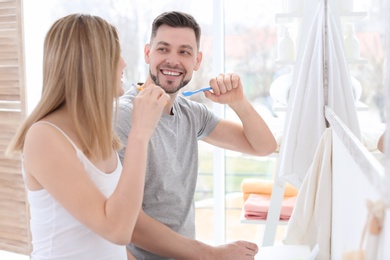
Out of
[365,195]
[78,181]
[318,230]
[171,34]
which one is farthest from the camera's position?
[171,34]

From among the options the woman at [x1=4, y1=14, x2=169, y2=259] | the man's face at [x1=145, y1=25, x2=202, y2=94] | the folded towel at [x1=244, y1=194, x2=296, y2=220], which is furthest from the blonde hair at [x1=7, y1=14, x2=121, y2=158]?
the folded towel at [x1=244, y1=194, x2=296, y2=220]

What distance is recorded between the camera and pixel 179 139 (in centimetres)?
183

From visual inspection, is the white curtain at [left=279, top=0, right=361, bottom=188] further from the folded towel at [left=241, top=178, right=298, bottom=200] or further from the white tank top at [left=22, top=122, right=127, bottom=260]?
the white tank top at [left=22, top=122, right=127, bottom=260]

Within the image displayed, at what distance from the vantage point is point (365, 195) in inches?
32.6

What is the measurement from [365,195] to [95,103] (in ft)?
2.08

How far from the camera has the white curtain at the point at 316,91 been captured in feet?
6.15

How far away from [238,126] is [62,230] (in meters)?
0.91

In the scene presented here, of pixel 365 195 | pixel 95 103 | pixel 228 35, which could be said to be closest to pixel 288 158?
pixel 95 103

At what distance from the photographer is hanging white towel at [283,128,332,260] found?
60.4 inches

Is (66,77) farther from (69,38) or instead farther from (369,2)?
(369,2)

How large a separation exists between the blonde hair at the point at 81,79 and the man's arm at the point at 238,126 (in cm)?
65

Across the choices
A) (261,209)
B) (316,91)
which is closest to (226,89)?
(316,91)

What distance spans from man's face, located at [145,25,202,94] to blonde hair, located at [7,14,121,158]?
585mm

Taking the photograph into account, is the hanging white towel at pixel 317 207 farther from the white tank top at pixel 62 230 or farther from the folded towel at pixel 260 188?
the folded towel at pixel 260 188
